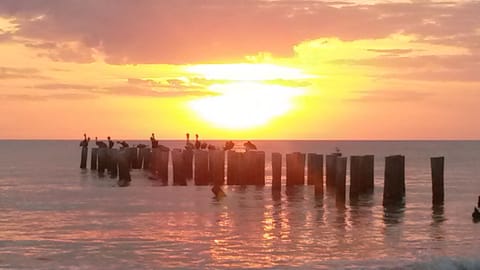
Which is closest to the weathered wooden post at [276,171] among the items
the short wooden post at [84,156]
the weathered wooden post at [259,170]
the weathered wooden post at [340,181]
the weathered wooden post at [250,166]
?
the weathered wooden post at [259,170]

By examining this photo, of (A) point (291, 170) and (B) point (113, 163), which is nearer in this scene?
(A) point (291, 170)

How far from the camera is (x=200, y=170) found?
3866 cm

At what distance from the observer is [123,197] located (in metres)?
36.7

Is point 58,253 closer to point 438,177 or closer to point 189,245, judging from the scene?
point 189,245

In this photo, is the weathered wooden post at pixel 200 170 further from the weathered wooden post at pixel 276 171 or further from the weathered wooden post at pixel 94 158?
the weathered wooden post at pixel 94 158

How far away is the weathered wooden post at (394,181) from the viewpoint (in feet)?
101

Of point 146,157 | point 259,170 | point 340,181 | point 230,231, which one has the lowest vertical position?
point 230,231

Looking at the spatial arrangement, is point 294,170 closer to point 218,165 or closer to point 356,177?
point 218,165

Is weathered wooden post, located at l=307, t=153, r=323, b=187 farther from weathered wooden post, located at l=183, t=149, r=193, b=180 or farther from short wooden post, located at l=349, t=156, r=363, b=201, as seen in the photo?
weathered wooden post, located at l=183, t=149, r=193, b=180

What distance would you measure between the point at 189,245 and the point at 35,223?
759 centimetres

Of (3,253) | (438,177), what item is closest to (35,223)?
(3,253)

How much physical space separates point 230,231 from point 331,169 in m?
9.90

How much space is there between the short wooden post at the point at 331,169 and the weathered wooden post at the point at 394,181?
2758mm

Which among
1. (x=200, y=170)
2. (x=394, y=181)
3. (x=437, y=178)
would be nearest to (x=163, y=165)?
(x=200, y=170)
